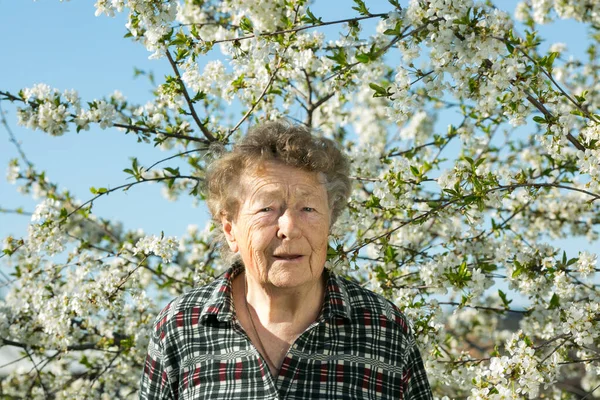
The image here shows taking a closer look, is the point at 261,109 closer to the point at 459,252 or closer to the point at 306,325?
the point at 459,252

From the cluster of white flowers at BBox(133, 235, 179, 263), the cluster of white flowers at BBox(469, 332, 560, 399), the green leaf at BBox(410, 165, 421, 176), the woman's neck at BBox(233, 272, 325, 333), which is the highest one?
the green leaf at BBox(410, 165, 421, 176)

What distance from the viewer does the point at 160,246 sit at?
13.2ft

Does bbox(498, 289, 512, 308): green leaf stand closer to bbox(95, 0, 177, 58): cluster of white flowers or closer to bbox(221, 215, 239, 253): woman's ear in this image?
bbox(221, 215, 239, 253): woman's ear

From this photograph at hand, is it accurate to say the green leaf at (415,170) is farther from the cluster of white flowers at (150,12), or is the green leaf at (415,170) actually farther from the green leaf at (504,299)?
the cluster of white flowers at (150,12)

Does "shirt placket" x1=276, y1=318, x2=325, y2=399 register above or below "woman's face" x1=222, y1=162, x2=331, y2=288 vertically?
below

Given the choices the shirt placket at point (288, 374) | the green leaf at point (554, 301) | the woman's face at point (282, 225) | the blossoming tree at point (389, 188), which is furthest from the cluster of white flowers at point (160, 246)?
the green leaf at point (554, 301)

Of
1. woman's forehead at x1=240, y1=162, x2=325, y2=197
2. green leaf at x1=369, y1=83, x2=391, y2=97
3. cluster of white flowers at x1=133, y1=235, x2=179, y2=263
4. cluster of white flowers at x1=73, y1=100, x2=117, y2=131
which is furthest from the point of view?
cluster of white flowers at x1=73, y1=100, x2=117, y2=131

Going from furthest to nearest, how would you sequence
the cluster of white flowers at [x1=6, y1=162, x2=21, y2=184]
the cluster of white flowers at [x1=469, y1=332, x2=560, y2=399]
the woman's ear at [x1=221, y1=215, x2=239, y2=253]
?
the cluster of white flowers at [x1=6, y1=162, x2=21, y2=184] < the cluster of white flowers at [x1=469, y1=332, x2=560, y2=399] < the woman's ear at [x1=221, y1=215, x2=239, y2=253]

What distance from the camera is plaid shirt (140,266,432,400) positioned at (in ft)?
8.19

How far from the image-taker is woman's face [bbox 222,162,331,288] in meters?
2.49

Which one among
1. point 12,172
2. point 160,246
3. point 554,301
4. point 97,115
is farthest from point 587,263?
point 12,172

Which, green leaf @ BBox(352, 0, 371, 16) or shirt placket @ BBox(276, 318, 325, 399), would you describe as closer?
shirt placket @ BBox(276, 318, 325, 399)

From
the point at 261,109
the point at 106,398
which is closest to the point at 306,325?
the point at 261,109

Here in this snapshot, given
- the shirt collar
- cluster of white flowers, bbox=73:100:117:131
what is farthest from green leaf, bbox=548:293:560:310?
cluster of white flowers, bbox=73:100:117:131
